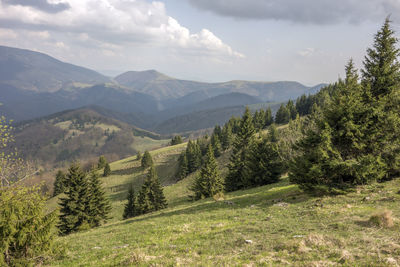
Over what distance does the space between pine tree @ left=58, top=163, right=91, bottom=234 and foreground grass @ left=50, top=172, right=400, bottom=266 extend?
20.6m

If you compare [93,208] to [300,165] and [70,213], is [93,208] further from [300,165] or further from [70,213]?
[300,165]

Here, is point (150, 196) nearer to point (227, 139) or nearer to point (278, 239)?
point (278, 239)

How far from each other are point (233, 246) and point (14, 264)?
12039mm

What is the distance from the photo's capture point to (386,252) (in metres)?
9.12

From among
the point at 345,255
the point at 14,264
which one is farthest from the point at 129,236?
the point at 345,255

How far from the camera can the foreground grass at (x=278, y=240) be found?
31.4 ft

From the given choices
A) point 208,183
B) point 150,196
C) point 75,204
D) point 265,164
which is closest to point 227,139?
point 208,183

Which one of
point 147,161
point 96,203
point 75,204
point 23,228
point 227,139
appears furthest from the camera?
point 147,161

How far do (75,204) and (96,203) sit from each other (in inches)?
217

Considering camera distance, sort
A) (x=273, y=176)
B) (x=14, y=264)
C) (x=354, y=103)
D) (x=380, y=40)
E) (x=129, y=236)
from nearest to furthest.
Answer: (x=14, y=264) < (x=129, y=236) < (x=354, y=103) < (x=380, y=40) < (x=273, y=176)

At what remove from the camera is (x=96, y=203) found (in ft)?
131

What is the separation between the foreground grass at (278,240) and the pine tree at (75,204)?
67.5 feet

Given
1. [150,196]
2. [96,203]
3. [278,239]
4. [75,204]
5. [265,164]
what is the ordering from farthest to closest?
[150,196]
[96,203]
[265,164]
[75,204]
[278,239]

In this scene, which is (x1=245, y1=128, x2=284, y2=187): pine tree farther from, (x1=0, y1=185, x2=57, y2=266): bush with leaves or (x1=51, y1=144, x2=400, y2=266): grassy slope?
(x1=0, y1=185, x2=57, y2=266): bush with leaves
